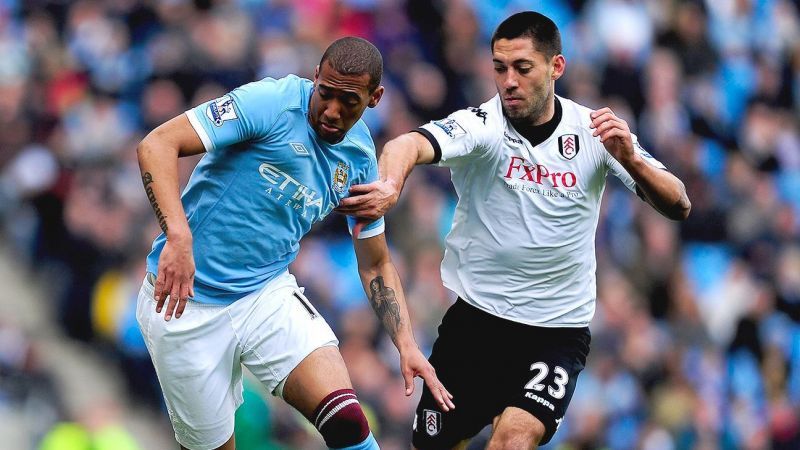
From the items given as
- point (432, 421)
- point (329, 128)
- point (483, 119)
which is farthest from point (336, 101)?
point (432, 421)

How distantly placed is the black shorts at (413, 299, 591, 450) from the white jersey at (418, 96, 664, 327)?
9 cm

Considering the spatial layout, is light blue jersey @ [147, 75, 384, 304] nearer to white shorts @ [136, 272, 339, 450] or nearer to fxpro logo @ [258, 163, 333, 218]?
fxpro logo @ [258, 163, 333, 218]

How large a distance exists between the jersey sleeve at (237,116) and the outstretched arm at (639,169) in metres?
1.69

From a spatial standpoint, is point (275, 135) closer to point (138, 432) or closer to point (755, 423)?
point (138, 432)

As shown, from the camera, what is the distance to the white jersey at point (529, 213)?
7773 mm

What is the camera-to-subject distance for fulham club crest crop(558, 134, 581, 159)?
25.6 feet

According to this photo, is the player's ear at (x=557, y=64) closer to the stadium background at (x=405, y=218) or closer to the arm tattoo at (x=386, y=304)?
the arm tattoo at (x=386, y=304)

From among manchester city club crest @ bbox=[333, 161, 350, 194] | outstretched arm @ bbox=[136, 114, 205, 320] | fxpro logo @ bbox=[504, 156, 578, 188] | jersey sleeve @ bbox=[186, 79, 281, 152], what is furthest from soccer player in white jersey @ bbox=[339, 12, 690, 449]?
outstretched arm @ bbox=[136, 114, 205, 320]

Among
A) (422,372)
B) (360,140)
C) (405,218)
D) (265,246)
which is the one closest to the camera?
(265,246)

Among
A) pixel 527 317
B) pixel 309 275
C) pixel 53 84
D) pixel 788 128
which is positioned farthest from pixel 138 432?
pixel 788 128

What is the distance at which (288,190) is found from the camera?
7.15 meters

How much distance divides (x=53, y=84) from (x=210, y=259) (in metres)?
6.45

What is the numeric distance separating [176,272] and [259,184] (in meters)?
0.81

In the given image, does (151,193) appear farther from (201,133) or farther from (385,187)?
(385,187)
